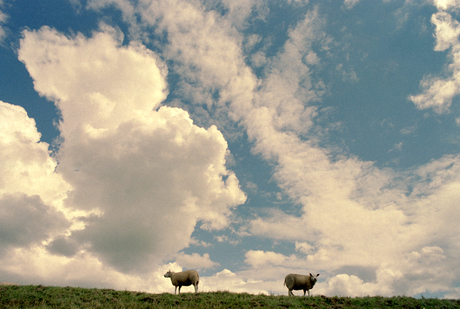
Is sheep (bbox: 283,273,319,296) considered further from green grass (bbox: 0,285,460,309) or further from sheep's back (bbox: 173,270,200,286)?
sheep's back (bbox: 173,270,200,286)

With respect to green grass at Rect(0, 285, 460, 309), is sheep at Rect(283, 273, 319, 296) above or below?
above

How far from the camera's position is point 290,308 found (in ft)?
67.6

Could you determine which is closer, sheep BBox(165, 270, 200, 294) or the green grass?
the green grass

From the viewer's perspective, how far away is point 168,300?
2234 centimetres

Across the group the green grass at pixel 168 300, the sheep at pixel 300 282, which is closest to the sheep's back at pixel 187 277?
the green grass at pixel 168 300

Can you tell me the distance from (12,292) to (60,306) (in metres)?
6.46

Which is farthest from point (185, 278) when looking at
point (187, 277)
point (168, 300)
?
point (168, 300)

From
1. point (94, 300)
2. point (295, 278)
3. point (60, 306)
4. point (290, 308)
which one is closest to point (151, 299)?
point (94, 300)

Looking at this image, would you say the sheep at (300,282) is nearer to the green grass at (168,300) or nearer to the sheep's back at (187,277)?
the green grass at (168,300)

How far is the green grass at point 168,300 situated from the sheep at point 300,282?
22.0ft

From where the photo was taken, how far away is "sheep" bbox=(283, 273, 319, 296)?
3024cm

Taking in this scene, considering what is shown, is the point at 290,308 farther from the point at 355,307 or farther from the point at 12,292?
the point at 12,292

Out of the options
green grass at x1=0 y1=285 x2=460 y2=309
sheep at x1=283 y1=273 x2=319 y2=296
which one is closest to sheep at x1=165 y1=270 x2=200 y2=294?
green grass at x1=0 y1=285 x2=460 y2=309

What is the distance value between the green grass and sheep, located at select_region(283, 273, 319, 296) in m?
6.70
